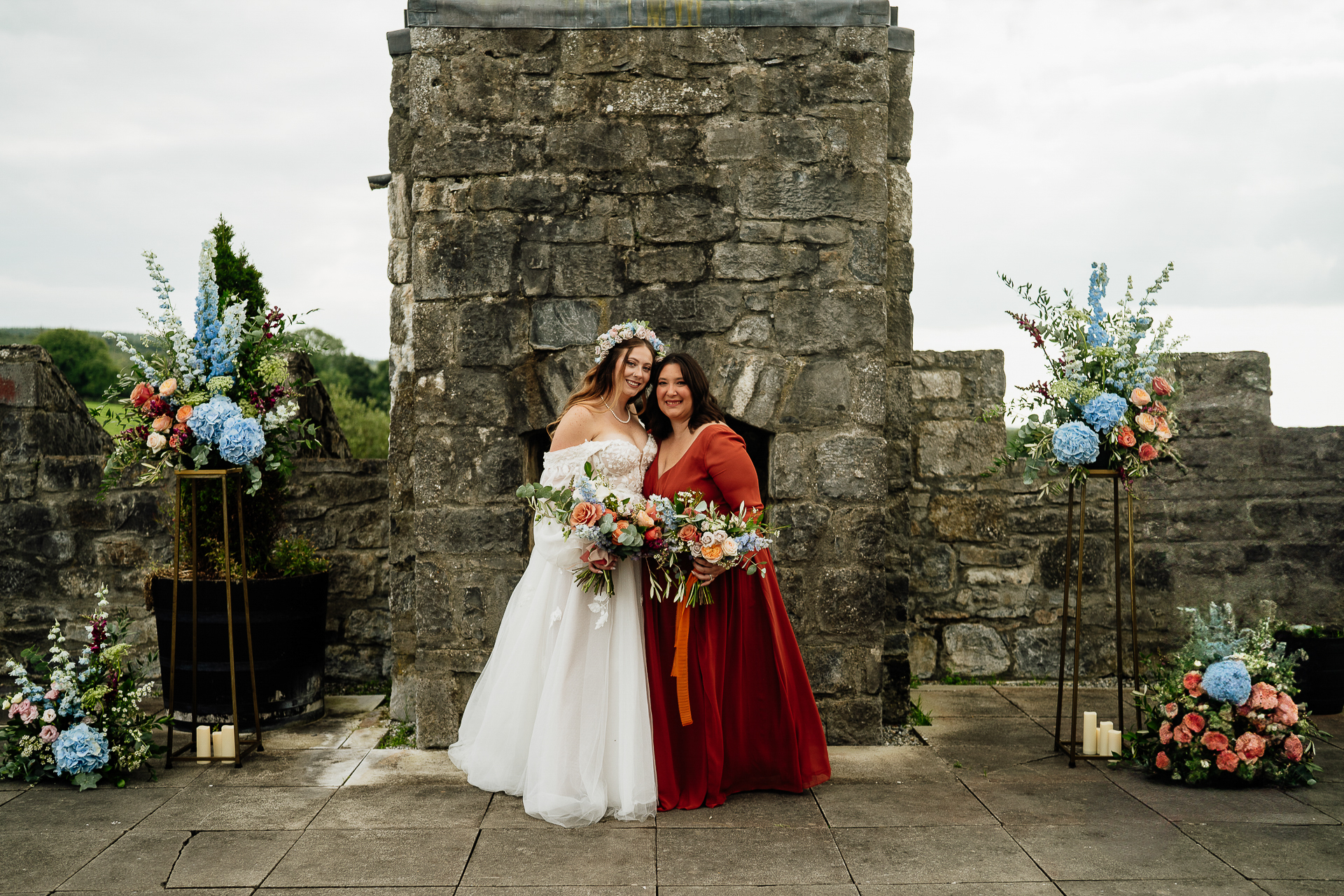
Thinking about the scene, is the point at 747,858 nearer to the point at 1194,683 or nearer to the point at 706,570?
the point at 706,570

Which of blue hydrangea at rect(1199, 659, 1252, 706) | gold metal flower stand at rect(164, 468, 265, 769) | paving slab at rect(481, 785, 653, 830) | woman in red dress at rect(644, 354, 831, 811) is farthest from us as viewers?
gold metal flower stand at rect(164, 468, 265, 769)

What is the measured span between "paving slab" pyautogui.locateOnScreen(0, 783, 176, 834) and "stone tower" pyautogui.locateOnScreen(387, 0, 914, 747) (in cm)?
127

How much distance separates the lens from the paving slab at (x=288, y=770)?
4090mm

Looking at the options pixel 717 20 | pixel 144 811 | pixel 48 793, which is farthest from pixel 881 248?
pixel 48 793

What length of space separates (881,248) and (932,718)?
2.45 meters

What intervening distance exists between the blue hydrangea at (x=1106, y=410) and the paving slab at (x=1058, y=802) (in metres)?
1.52

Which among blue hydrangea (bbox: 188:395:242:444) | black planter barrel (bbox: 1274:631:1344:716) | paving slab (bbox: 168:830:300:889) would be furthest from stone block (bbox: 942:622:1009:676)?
blue hydrangea (bbox: 188:395:242:444)

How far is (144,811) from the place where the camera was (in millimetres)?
3732

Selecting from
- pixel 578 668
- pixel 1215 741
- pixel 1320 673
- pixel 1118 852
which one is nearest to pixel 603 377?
pixel 578 668

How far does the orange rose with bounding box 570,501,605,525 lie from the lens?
3574 mm

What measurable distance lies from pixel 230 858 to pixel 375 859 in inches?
19.8

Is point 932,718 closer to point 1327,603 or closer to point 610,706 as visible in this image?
point 610,706

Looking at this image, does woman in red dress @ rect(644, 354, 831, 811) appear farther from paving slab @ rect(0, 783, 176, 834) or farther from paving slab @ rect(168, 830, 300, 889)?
paving slab @ rect(0, 783, 176, 834)

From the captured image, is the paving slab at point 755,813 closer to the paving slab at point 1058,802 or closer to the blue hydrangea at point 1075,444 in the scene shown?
the paving slab at point 1058,802
